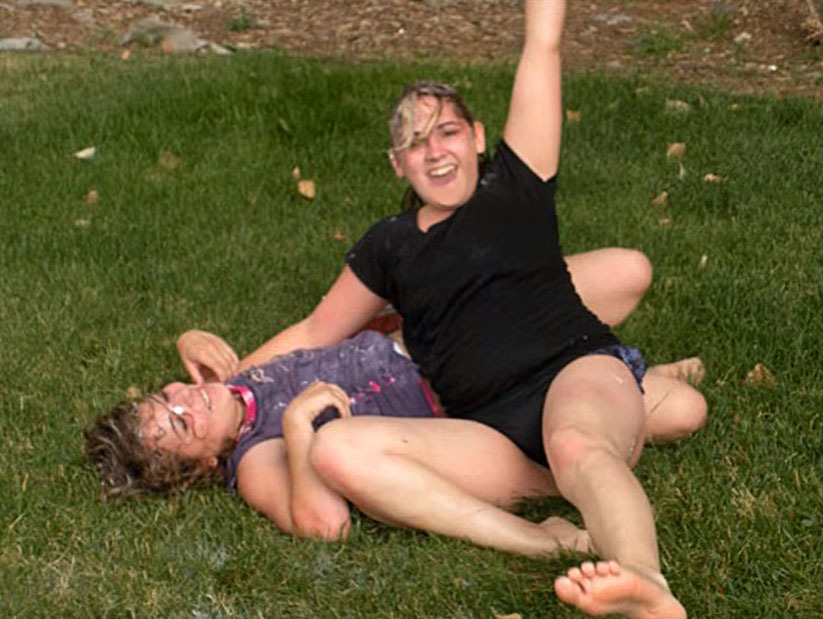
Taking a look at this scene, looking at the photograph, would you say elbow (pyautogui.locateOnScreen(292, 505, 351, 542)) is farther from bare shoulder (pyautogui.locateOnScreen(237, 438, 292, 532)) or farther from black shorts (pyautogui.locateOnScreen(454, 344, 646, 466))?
black shorts (pyautogui.locateOnScreen(454, 344, 646, 466))

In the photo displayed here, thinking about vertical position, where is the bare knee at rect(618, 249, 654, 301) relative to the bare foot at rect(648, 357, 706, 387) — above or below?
above

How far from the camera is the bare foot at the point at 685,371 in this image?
14.0 feet

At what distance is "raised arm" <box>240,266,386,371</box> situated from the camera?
13.1 ft

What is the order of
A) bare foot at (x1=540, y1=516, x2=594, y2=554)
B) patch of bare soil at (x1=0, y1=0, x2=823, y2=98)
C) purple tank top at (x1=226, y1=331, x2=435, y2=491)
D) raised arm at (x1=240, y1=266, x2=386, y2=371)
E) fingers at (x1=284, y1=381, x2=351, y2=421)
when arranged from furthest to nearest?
patch of bare soil at (x1=0, y1=0, x2=823, y2=98)
raised arm at (x1=240, y1=266, x2=386, y2=371)
purple tank top at (x1=226, y1=331, x2=435, y2=491)
fingers at (x1=284, y1=381, x2=351, y2=421)
bare foot at (x1=540, y1=516, x2=594, y2=554)

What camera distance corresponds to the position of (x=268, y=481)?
3621 millimetres

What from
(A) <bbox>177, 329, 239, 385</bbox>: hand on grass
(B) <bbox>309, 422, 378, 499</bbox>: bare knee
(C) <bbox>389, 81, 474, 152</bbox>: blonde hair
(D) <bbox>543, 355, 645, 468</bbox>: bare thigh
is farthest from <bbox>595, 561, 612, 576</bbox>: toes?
(A) <bbox>177, 329, 239, 385</bbox>: hand on grass

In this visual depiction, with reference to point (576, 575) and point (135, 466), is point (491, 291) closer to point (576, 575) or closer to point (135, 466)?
point (135, 466)

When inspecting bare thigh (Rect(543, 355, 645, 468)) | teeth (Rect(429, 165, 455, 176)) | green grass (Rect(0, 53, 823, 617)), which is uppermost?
teeth (Rect(429, 165, 455, 176))

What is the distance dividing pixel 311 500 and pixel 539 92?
1135mm

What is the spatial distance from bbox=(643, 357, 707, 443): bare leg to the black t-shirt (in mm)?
237

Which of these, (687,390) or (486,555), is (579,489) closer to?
(486,555)

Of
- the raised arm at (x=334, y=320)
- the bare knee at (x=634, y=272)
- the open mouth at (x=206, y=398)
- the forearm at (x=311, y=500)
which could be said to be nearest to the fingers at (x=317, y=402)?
the forearm at (x=311, y=500)

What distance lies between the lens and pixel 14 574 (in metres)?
3.35

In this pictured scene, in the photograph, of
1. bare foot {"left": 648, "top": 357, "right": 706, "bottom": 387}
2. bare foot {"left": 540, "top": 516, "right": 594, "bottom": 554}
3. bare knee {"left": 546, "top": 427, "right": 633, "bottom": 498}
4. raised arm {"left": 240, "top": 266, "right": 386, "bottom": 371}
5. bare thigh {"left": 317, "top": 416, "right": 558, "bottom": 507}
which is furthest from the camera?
bare foot {"left": 648, "top": 357, "right": 706, "bottom": 387}
